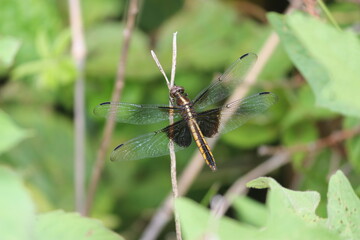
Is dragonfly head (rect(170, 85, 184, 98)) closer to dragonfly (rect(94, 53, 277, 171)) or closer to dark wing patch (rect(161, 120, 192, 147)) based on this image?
dragonfly (rect(94, 53, 277, 171))

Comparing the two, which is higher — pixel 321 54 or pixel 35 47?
pixel 35 47

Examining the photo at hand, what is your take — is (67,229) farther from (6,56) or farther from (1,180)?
(6,56)

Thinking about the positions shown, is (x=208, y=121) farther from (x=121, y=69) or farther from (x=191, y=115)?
(x=121, y=69)

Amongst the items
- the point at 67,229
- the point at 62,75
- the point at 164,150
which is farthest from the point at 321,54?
Result: the point at 62,75

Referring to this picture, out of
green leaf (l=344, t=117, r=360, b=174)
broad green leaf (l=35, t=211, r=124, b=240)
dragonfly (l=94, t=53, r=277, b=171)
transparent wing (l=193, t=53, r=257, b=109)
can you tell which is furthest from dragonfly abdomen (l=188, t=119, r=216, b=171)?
broad green leaf (l=35, t=211, r=124, b=240)

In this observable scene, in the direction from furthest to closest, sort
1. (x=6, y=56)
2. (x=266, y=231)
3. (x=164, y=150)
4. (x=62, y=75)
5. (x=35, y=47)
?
(x=35, y=47) → (x=62, y=75) → (x=164, y=150) → (x=6, y=56) → (x=266, y=231)

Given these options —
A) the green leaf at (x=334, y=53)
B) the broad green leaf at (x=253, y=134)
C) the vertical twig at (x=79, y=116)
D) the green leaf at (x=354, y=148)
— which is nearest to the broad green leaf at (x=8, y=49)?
the green leaf at (x=334, y=53)

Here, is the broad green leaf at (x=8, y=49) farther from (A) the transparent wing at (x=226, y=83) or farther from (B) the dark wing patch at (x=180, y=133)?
(A) the transparent wing at (x=226, y=83)

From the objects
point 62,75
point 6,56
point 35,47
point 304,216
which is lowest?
point 304,216
